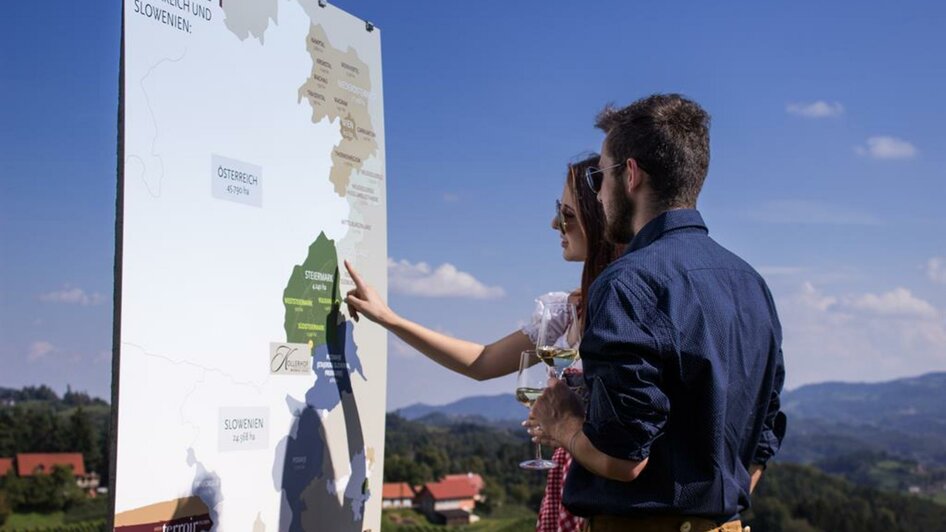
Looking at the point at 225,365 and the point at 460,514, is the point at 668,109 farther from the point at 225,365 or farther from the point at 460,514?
the point at 460,514

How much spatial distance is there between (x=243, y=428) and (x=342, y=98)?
1.59 metres

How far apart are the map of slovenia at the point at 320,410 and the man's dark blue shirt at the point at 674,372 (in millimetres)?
1374

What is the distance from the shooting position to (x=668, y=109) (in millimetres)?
2701

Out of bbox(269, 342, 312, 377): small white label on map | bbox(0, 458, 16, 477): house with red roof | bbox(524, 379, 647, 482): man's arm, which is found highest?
bbox(269, 342, 312, 377): small white label on map

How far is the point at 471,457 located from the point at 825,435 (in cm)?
5017

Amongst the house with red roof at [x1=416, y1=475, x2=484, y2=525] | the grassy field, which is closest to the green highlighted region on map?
the house with red roof at [x1=416, y1=475, x2=484, y2=525]

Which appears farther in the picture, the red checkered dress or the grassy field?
the grassy field

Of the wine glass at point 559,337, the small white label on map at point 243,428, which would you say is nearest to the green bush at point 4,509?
the small white label on map at point 243,428

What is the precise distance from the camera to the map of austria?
2809 millimetres

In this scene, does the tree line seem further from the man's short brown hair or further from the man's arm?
the man's short brown hair

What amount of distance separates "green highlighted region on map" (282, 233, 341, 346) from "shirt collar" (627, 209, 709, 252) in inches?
60.2

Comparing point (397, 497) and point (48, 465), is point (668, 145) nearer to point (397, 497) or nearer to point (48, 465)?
point (397, 497)

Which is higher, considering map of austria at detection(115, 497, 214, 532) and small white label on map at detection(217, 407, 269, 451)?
small white label on map at detection(217, 407, 269, 451)

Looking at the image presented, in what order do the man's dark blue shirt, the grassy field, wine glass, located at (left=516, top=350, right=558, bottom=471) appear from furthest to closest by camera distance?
1. the grassy field
2. wine glass, located at (left=516, top=350, right=558, bottom=471)
3. the man's dark blue shirt
